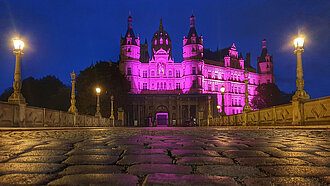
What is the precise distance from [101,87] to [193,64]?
36.2 meters

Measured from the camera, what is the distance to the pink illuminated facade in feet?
244

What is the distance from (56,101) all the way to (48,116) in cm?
4740

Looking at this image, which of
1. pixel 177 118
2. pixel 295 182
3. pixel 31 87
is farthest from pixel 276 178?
pixel 31 87

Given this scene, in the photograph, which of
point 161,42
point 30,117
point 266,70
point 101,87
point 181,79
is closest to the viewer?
point 30,117

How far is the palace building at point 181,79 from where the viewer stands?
64.1 m

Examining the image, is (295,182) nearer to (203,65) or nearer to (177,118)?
(177,118)

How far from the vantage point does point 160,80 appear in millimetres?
78500

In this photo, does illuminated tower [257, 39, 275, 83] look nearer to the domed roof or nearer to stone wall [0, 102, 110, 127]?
the domed roof

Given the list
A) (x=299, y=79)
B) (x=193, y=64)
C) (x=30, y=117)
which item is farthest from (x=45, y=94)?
(x=299, y=79)

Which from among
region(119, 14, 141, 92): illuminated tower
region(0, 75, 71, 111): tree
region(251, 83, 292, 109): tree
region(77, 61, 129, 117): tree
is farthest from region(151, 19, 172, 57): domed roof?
region(77, 61, 129, 117): tree

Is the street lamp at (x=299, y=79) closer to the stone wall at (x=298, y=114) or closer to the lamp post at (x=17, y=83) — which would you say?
the stone wall at (x=298, y=114)

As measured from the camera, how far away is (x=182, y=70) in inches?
3105

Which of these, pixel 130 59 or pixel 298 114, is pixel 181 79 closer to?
pixel 130 59

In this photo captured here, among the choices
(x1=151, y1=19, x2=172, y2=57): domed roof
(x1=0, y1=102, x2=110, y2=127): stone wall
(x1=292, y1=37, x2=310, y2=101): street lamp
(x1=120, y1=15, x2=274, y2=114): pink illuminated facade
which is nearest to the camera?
(x1=0, y1=102, x2=110, y2=127): stone wall
